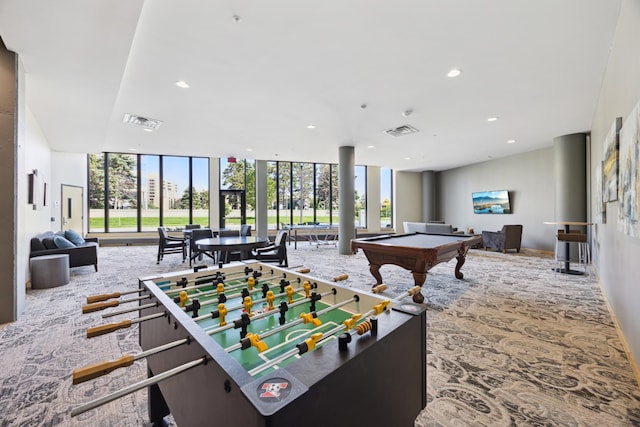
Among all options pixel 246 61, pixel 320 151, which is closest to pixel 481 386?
pixel 246 61

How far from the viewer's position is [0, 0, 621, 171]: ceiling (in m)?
2.57

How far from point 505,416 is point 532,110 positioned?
17.4 ft

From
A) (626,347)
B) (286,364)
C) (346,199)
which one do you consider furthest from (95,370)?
(346,199)

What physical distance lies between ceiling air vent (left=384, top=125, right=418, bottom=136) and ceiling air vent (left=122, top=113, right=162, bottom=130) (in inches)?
194

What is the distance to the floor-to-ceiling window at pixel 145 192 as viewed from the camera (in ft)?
32.2

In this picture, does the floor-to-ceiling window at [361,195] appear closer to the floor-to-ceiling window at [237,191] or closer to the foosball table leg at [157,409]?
the floor-to-ceiling window at [237,191]

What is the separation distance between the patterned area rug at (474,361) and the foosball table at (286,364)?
155mm

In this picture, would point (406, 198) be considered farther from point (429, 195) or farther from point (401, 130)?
point (401, 130)

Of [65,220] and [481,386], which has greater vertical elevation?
[65,220]

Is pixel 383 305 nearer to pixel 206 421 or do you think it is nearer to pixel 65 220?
pixel 206 421

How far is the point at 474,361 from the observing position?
224 centimetres

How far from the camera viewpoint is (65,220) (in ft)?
25.3

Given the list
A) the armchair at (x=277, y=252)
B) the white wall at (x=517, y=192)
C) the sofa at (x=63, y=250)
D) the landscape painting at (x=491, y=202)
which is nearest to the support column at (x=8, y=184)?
the sofa at (x=63, y=250)

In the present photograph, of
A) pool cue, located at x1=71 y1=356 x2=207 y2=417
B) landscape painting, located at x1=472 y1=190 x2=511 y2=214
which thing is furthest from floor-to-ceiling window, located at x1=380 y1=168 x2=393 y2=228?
pool cue, located at x1=71 y1=356 x2=207 y2=417
